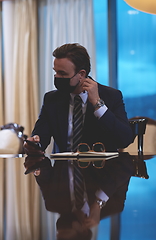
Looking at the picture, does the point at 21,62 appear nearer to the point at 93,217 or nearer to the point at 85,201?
the point at 85,201

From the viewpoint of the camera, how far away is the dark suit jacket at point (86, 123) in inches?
82.8

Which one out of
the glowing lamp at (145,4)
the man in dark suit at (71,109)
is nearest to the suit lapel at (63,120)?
the man in dark suit at (71,109)

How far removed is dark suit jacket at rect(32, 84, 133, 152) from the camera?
2103mm

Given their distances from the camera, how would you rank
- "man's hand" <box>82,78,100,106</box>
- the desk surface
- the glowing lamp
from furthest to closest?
1. the glowing lamp
2. "man's hand" <box>82,78,100,106</box>
3. the desk surface

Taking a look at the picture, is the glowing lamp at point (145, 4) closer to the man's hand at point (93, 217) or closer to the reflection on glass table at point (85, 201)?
the reflection on glass table at point (85, 201)

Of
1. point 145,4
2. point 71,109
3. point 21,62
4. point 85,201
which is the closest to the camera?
point 85,201

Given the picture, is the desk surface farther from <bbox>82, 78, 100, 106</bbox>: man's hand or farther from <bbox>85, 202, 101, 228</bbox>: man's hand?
<bbox>82, 78, 100, 106</bbox>: man's hand

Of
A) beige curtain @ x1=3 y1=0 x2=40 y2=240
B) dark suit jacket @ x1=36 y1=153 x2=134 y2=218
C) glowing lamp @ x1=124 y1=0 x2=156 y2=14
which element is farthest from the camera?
beige curtain @ x1=3 y1=0 x2=40 y2=240

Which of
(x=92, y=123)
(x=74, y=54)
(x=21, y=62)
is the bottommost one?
(x=92, y=123)

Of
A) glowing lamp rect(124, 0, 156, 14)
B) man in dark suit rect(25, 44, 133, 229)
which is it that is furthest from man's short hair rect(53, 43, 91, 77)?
glowing lamp rect(124, 0, 156, 14)

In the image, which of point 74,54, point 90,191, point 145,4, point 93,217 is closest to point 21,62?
point 74,54

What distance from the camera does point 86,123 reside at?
6.97ft

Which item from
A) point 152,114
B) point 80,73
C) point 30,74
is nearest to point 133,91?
point 152,114

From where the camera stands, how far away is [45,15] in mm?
5059
